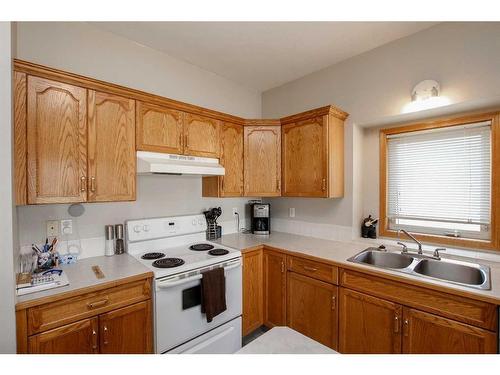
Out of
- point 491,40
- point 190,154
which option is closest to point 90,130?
point 190,154

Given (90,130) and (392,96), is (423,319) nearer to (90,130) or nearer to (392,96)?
(392,96)

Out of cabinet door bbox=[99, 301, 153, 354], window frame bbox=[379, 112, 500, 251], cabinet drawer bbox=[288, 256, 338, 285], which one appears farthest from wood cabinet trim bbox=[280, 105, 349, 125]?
cabinet door bbox=[99, 301, 153, 354]

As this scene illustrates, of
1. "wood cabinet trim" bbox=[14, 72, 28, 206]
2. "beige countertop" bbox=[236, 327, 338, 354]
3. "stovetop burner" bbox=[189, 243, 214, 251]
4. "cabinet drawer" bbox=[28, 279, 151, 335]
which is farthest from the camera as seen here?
"stovetop burner" bbox=[189, 243, 214, 251]

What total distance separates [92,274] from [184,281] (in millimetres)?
564

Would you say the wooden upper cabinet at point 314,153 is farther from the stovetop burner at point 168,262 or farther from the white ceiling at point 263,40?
the stovetop burner at point 168,262

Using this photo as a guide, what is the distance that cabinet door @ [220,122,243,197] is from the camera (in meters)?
2.34

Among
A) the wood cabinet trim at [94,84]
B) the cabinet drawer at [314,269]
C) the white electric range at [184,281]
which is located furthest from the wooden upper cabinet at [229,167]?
the cabinet drawer at [314,269]

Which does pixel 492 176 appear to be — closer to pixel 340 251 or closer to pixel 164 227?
pixel 340 251

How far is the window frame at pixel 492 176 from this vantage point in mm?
1743

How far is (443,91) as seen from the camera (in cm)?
177

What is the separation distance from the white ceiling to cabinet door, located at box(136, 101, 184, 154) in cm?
63

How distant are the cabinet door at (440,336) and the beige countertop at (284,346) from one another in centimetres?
100

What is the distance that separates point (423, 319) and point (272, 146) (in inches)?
72.2

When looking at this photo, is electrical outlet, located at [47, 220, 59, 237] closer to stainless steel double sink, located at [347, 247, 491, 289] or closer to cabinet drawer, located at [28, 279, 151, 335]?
cabinet drawer, located at [28, 279, 151, 335]
